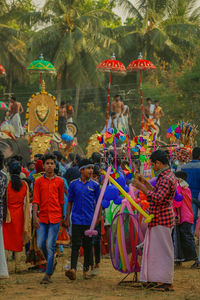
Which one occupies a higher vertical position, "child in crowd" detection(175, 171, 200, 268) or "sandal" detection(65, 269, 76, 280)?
"child in crowd" detection(175, 171, 200, 268)

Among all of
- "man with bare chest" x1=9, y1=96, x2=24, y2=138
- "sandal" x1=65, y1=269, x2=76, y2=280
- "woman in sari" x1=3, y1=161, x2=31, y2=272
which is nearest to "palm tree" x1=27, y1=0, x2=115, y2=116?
"man with bare chest" x1=9, y1=96, x2=24, y2=138

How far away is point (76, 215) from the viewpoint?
7520mm

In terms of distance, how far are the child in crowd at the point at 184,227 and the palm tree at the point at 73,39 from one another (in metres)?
25.0


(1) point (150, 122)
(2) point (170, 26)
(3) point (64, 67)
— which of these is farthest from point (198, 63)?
(1) point (150, 122)

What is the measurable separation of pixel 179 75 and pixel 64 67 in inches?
273

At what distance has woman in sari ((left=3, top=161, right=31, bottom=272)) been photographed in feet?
27.5

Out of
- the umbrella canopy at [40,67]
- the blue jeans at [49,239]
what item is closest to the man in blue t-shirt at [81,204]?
the blue jeans at [49,239]

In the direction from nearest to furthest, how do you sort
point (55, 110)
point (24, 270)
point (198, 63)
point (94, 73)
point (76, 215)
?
point (76, 215), point (24, 270), point (55, 110), point (198, 63), point (94, 73)

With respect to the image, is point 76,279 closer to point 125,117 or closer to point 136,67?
point 136,67

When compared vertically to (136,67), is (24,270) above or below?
below

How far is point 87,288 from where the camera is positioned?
7.11m

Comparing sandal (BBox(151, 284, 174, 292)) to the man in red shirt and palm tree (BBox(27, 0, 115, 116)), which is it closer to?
the man in red shirt

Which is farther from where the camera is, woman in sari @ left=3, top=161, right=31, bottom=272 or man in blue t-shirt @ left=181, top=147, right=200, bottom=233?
man in blue t-shirt @ left=181, top=147, right=200, bottom=233

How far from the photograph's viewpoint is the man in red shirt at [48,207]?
7320 millimetres
